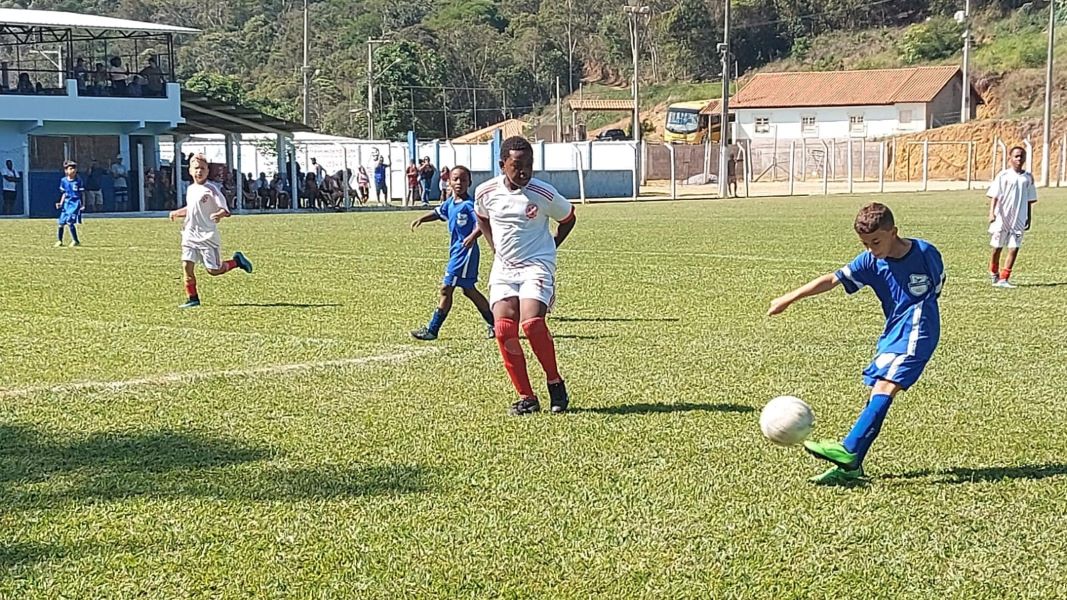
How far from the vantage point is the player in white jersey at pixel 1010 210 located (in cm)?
1545

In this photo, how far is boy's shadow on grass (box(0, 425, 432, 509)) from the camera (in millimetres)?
6219

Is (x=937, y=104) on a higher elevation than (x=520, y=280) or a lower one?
higher

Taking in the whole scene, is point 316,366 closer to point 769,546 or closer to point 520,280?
point 520,280

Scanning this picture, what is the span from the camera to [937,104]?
275 feet

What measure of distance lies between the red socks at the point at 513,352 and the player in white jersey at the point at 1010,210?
8.95 m

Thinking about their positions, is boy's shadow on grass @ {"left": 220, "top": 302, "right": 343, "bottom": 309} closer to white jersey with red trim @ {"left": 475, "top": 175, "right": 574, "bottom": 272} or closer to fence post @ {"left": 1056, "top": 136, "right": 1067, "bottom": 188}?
white jersey with red trim @ {"left": 475, "top": 175, "right": 574, "bottom": 272}

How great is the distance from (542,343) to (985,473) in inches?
103

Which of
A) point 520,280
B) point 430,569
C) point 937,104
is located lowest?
point 430,569

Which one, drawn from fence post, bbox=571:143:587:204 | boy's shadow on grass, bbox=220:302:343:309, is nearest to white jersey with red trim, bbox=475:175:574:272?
boy's shadow on grass, bbox=220:302:343:309

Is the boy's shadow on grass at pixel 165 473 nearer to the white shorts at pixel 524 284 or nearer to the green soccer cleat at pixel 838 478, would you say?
the white shorts at pixel 524 284

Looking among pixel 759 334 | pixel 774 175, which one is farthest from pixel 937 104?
pixel 759 334

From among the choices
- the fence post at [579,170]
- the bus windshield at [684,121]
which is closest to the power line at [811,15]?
the bus windshield at [684,121]

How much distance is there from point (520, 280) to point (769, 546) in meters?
3.14

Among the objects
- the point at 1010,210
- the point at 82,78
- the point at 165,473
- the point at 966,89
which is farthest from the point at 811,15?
the point at 165,473
